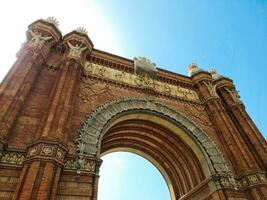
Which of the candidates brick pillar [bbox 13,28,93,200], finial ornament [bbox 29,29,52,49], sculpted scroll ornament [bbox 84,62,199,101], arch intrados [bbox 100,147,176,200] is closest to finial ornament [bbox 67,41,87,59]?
brick pillar [bbox 13,28,93,200]

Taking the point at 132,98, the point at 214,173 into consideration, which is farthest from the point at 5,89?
the point at 214,173

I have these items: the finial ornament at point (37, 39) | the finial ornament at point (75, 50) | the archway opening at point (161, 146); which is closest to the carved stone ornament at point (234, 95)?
the archway opening at point (161, 146)

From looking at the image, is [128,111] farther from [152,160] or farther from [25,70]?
[25,70]

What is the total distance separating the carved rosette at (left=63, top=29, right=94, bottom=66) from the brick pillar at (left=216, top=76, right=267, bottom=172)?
8.52 meters

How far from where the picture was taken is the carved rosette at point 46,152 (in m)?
5.85

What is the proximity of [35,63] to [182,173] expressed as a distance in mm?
8865

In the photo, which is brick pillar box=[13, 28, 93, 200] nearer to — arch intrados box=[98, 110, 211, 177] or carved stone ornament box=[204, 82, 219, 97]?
arch intrados box=[98, 110, 211, 177]

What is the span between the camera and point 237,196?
8.06 m

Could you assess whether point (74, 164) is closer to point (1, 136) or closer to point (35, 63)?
point (1, 136)

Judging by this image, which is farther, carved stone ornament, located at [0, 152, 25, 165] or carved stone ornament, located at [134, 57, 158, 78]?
carved stone ornament, located at [134, 57, 158, 78]

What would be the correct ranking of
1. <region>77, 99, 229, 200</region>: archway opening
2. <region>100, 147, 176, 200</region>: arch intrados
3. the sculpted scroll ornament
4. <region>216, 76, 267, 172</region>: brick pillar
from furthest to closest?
<region>100, 147, 176, 200</region>: arch intrados, the sculpted scroll ornament, <region>216, 76, 267, 172</region>: brick pillar, <region>77, 99, 229, 200</region>: archway opening

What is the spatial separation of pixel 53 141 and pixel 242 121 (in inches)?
390

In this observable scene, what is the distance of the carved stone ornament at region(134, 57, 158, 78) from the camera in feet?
38.2

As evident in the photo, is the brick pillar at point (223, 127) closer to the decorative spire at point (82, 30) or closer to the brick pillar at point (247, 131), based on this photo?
the brick pillar at point (247, 131)
